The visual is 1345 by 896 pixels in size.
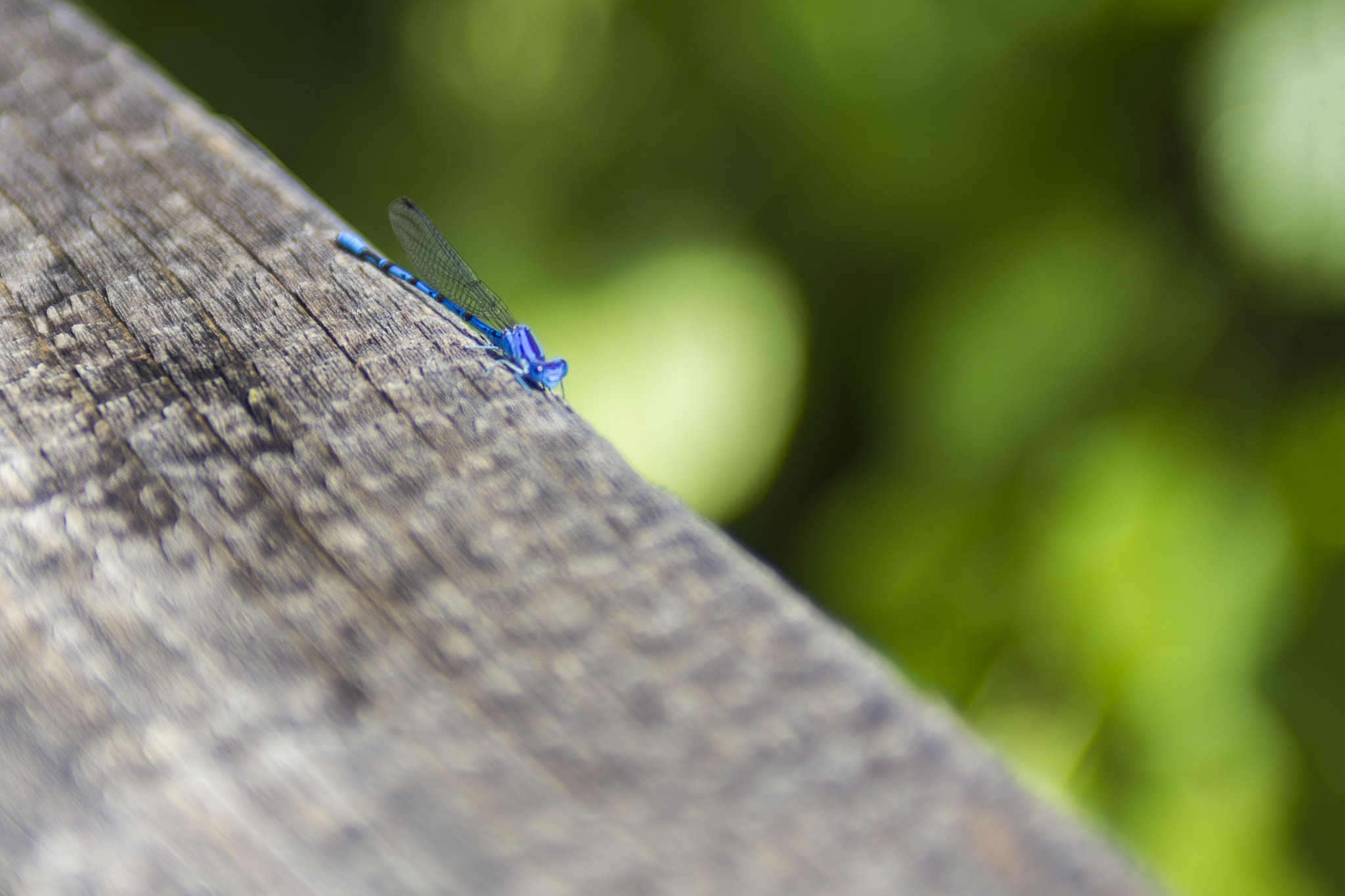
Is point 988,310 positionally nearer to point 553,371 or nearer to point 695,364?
point 695,364

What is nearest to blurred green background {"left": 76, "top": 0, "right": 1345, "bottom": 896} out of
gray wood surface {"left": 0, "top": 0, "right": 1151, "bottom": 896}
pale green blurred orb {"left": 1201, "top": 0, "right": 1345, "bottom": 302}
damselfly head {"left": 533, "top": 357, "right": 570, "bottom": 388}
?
pale green blurred orb {"left": 1201, "top": 0, "right": 1345, "bottom": 302}

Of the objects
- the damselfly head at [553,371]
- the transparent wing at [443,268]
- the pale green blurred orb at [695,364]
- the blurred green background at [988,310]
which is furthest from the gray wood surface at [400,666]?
the pale green blurred orb at [695,364]

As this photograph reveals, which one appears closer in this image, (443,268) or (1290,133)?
(443,268)

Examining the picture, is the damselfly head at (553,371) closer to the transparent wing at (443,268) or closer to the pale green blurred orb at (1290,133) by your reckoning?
the transparent wing at (443,268)

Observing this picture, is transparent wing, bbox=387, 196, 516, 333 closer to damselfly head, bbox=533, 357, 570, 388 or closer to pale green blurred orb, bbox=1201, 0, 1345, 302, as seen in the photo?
damselfly head, bbox=533, 357, 570, 388

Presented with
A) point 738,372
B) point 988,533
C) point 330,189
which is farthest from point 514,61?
point 988,533

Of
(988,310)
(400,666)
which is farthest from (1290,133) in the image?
(400,666)
